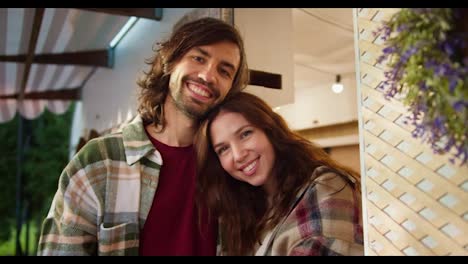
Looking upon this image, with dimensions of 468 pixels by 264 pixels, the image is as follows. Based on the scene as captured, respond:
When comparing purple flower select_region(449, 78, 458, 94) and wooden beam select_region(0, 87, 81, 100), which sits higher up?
wooden beam select_region(0, 87, 81, 100)

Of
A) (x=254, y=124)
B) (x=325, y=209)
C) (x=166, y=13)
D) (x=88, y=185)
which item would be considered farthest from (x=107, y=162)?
(x=166, y=13)

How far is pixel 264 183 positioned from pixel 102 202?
45 centimetres

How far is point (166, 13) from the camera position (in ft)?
5.54

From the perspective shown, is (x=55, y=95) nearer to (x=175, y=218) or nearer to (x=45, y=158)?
(x=45, y=158)

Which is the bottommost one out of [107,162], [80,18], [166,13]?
[107,162]

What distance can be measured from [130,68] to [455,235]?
1.28m

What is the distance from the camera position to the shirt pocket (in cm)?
106

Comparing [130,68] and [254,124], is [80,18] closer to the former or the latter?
[130,68]

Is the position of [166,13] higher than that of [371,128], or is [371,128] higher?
[166,13]

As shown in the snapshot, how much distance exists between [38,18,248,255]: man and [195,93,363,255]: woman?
5 centimetres

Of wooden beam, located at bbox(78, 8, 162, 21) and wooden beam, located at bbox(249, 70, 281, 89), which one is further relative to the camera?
wooden beam, located at bbox(78, 8, 162, 21)

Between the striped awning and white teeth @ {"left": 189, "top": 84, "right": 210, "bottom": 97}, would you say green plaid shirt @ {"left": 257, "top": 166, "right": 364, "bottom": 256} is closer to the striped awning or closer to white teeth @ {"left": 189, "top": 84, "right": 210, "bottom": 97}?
white teeth @ {"left": 189, "top": 84, "right": 210, "bottom": 97}

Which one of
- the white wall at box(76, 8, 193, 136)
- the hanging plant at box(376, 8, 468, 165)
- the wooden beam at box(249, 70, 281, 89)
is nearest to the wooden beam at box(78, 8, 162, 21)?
the white wall at box(76, 8, 193, 136)

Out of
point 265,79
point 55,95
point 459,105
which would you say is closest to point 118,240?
point 265,79
